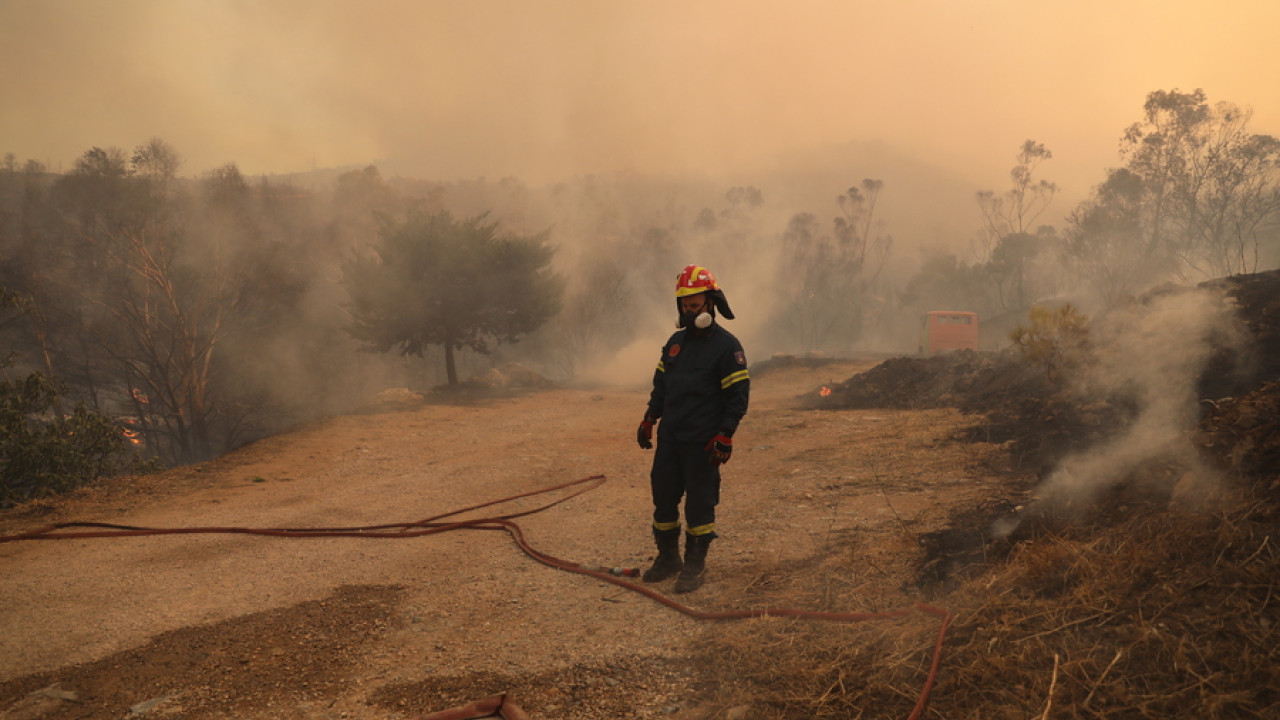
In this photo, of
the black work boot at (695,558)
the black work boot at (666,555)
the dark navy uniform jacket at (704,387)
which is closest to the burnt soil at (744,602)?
the black work boot at (695,558)

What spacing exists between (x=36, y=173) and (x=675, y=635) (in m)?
46.4

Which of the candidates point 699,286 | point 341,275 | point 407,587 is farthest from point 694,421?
point 341,275

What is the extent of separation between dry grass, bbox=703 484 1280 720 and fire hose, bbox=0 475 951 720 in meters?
0.07

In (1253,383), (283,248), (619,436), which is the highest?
(283,248)

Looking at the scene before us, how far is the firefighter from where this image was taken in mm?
4723

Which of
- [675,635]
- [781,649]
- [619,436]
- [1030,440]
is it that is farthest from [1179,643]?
[619,436]

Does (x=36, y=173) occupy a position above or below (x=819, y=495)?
above

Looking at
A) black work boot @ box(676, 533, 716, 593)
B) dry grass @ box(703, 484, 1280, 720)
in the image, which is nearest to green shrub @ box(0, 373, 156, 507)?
black work boot @ box(676, 533, 716, 593)

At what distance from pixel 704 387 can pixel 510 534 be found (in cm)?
276

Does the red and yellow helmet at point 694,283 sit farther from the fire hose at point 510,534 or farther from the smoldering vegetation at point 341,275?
the smoldering vegetation at point 341,275

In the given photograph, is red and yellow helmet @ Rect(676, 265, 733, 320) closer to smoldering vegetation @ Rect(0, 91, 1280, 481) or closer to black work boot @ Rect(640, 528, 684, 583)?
black work boot @ Rect(640, 528, 684, 583)

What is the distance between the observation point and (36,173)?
35531mm

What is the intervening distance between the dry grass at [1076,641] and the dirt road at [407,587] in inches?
14.2

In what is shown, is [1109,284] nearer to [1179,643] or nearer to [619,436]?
[619,436]
